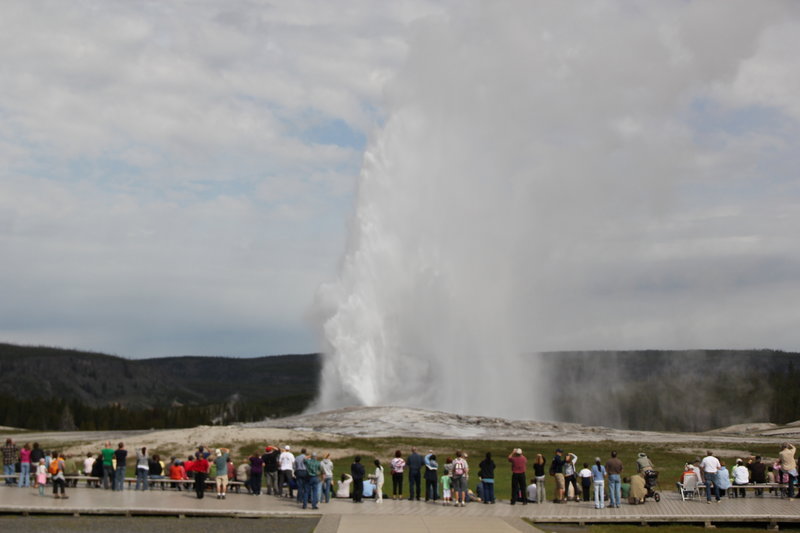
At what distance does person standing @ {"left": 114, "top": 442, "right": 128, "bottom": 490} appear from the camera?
89.7 ft

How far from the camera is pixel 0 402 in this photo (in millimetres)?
118125

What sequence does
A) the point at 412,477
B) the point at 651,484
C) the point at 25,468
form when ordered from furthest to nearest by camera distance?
the point at 25,468, the point at 412,477, the point at 651,484

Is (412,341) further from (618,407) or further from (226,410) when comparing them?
(618,407)

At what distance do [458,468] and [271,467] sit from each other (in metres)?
5.70

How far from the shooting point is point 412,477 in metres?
26.7

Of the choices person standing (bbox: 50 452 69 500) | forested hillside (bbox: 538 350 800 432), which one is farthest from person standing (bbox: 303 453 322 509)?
forested hillside (bbox: 538 350 800 432)

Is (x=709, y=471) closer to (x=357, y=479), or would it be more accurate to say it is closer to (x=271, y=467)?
(x=357, y=479)

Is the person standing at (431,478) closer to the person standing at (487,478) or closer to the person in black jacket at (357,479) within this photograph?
the person standing at (487,478)

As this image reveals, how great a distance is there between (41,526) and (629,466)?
2767cm

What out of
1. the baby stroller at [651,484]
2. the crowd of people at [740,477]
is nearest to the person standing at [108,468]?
the baby stroller at [651,484]

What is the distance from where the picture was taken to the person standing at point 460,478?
25.2 metres

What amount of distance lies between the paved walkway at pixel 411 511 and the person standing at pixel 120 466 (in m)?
0.93

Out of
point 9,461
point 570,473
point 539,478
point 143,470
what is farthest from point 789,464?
point 9,461

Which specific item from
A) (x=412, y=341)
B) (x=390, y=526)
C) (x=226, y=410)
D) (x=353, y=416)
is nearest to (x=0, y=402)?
(x=226, y=410)
